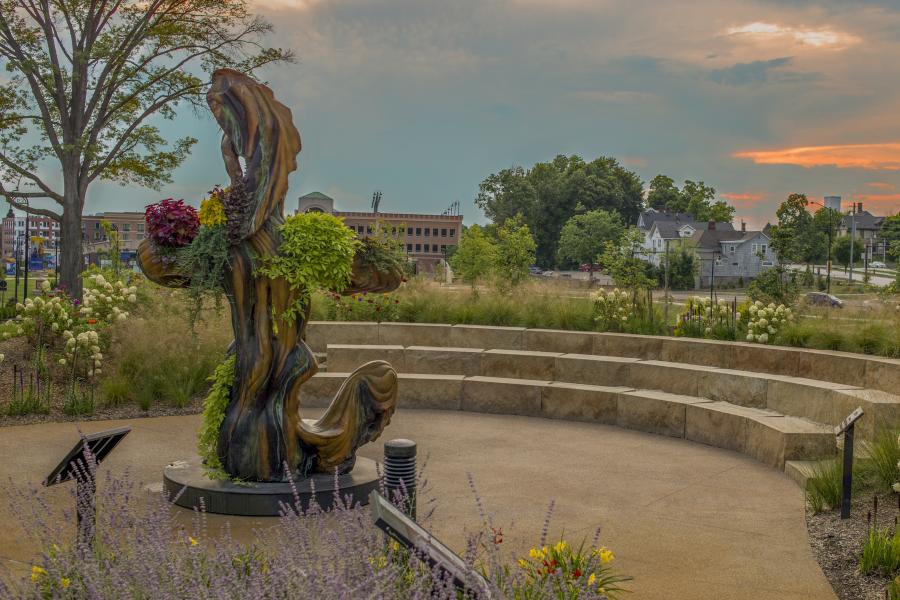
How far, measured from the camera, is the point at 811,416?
868 centimetres

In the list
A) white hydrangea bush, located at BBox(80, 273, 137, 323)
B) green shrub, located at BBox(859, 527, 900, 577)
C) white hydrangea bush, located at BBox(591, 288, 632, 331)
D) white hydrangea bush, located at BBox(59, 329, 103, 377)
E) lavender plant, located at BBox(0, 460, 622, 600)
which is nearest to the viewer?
lavender plant, located at BBox(0, 460, 622, 600)

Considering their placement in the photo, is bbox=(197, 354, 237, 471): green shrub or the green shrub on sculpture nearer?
the green shrub on sculpture

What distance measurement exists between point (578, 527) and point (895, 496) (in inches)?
87.3

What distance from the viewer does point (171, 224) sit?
19.7 feet

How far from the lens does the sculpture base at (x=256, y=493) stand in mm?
6035

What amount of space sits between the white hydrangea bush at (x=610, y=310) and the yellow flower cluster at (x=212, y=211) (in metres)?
7.38

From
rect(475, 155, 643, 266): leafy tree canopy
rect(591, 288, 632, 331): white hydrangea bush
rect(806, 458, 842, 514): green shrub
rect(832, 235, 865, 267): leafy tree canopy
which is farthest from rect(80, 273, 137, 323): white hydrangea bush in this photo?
rect(832, 235, 865, 267): leafy tree canopy

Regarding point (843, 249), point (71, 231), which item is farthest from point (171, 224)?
point (843, 249)

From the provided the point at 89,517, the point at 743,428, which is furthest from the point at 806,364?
the point at 89,517

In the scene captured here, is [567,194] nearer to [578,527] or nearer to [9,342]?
[9,342]

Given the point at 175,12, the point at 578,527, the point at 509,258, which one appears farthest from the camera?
the point at 509,258

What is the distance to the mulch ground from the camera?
480 cm

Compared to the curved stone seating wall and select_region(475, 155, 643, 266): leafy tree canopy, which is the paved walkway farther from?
select_region(475, 155, 643, 266): leafy tree canopy

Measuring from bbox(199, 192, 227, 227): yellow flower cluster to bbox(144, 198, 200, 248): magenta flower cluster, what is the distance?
147 mm
